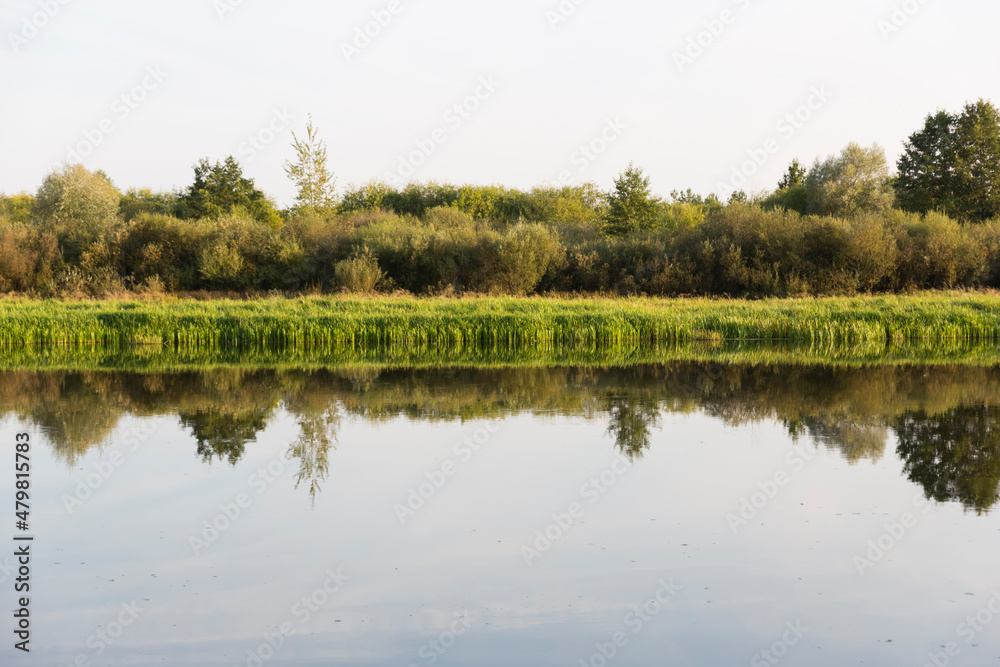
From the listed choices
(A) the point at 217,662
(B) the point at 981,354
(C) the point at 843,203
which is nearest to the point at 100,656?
(A) the point at 217,662

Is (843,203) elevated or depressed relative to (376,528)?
elevated

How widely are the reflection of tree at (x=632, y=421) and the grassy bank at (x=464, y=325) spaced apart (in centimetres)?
988

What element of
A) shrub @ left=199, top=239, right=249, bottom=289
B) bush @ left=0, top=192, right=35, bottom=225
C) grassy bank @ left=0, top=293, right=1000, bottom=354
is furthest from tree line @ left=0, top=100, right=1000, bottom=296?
bush @ left=0, top=192, right=35, bottom=225

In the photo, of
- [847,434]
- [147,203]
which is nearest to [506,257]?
[847,434]

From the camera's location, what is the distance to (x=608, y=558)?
7402 millimetres

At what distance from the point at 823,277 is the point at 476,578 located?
31.7m

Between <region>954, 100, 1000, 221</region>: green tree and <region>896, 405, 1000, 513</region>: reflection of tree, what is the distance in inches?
1550

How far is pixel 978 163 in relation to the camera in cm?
4941

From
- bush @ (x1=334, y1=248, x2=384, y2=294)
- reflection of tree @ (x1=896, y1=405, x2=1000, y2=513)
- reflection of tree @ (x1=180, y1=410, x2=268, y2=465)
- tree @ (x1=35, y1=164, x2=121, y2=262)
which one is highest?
tree @ (x1=35, y1=164, x2=121, y2=262)

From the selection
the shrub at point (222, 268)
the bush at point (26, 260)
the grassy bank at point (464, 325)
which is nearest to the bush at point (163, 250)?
the shrub at point (222, 268)

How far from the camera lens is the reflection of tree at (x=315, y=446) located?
10.1 m

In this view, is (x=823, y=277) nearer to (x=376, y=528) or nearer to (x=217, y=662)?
(x=376, y=528)

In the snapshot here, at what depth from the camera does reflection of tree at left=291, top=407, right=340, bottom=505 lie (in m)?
10.1

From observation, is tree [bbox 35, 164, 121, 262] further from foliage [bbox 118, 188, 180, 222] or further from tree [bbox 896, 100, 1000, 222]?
tree [bbox 896, 100, 1000, 222]
